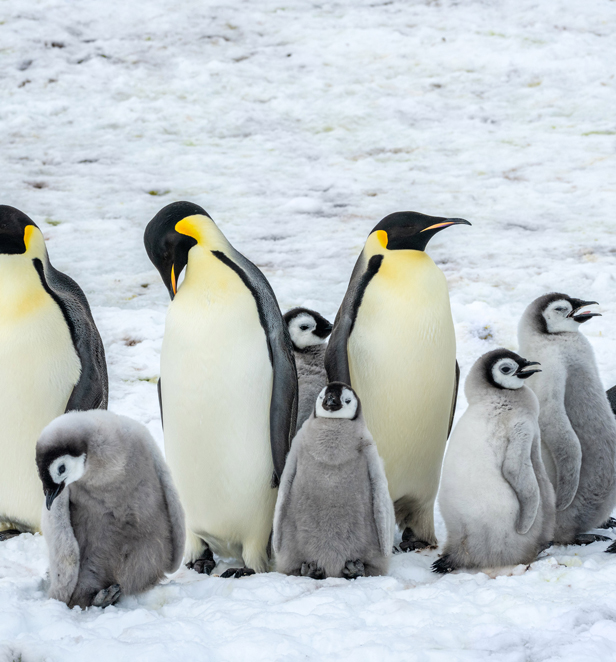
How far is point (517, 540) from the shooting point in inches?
113

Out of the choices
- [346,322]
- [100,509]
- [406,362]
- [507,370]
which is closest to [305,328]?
[346,322]

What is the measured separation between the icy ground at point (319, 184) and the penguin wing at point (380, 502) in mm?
147

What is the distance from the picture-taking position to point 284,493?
9.59 ft

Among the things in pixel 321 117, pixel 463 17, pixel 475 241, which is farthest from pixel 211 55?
pixel 475 241

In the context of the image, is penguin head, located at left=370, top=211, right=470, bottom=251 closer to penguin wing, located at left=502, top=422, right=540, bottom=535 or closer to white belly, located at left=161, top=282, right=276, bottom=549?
white belly, located at left=161, top=282, right=276, bottom=549

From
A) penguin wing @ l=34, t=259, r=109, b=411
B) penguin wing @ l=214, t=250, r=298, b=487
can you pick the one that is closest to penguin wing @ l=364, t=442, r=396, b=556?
penguin wing @ l=214, t=250, r=298, b=487

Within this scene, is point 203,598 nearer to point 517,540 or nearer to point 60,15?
point 517,540

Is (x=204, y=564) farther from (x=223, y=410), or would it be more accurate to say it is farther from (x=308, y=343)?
(x=308, y=343)

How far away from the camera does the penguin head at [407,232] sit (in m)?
3.58

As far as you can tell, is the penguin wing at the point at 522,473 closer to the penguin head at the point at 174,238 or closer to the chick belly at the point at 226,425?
the chick belly at the point at 226,425

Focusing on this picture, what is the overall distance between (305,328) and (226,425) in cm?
79

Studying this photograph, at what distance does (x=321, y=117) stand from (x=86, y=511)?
7.42m

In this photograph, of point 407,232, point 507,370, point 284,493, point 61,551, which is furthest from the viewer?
point 407,232

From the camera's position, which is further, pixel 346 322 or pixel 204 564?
pixel 346 322
